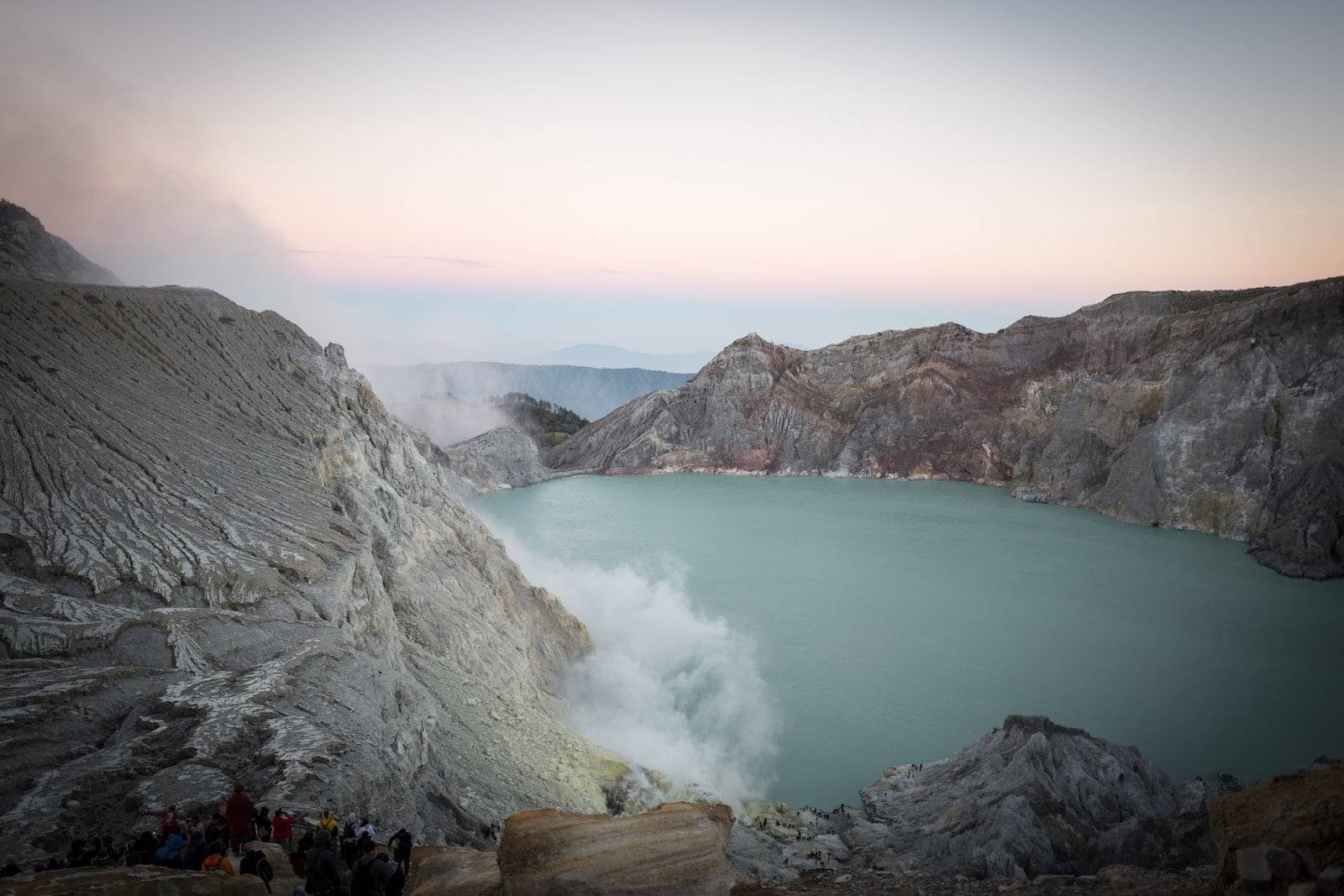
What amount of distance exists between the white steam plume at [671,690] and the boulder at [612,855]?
31.8ft

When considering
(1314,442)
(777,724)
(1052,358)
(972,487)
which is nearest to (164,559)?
(777,724)

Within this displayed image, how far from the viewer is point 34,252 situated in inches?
788

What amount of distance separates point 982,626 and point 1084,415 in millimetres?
32895

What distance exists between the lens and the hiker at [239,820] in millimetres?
6328

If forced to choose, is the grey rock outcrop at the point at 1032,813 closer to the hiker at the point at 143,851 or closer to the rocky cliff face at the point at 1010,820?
the rocky cliff face at the point at 1010,820

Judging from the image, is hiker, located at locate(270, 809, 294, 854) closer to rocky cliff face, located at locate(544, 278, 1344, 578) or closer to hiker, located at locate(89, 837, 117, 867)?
hiker, located at locate(89, 837, 117, 867)

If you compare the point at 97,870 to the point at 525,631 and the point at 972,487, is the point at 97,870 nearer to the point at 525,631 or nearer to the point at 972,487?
the point at 525,631

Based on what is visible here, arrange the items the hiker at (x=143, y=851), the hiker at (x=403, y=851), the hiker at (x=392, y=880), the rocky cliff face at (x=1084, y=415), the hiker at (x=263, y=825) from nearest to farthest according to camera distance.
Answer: the hiker at (x=143, y=851) < the hiker at (x=392, y=880) < the hiker at (x=263, y=825) < the hiker at (x=403, y=851) < the rocky cliff face at (x=1084, y=415)

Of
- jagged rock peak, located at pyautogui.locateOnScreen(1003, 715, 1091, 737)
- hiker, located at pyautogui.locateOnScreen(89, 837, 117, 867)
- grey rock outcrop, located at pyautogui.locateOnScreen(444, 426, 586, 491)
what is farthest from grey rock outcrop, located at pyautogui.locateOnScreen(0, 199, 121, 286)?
grey rock outcrop, located at pyautogui.locateOnScreen(444, 426, 586, 491)

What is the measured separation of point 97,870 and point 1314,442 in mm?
49744

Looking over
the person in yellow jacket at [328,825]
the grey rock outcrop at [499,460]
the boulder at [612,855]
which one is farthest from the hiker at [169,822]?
the grey rock outcrop at [499,460]

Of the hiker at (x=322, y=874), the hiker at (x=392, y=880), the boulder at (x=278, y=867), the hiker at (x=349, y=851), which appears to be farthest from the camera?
→ the hiker at (x=349, y=851)

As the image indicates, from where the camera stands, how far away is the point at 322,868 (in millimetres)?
5793

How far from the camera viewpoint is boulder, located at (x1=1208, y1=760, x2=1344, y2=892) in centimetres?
443
